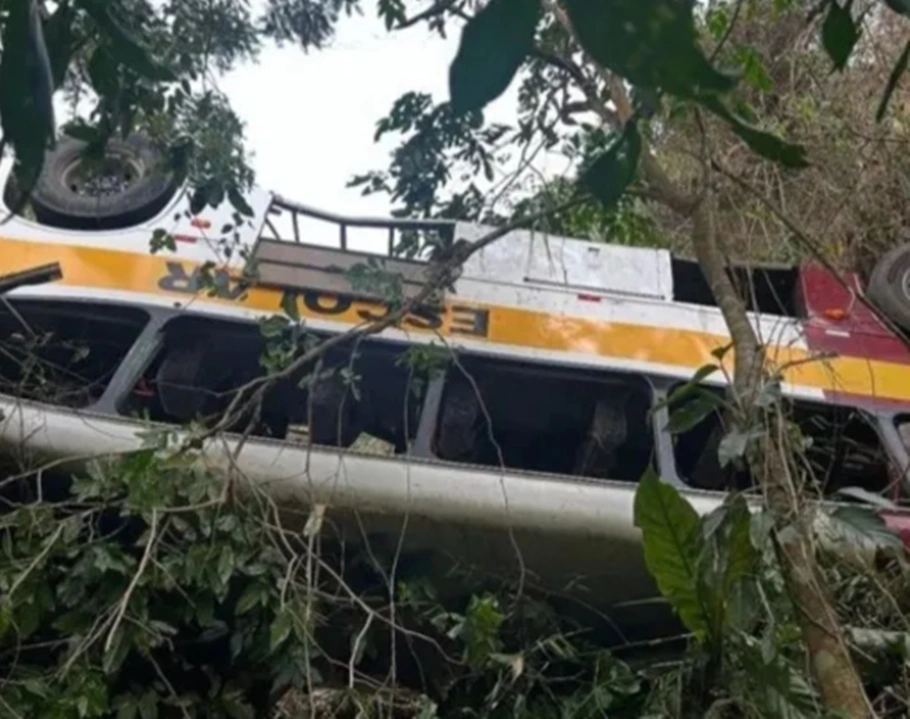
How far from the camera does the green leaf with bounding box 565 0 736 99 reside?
0.90 metres

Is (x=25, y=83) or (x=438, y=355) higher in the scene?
(x=25, y=83)

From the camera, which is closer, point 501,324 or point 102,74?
point 102,74

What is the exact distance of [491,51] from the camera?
0.98m

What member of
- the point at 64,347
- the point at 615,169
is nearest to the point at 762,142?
the point at 615,169

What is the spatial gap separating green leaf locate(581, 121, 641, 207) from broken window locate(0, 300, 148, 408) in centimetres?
327

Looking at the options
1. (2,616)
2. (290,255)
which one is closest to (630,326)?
(290,255)

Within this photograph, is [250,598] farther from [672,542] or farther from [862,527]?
[862,527]

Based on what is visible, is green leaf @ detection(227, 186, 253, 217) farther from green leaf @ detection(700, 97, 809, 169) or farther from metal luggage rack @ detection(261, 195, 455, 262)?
green leaf @ detection(700, 97, 809, 169)

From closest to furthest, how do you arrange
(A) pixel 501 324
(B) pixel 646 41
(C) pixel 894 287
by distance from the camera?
(B) pixel 646 41
(A) pixel 501 324
(C) pixel 894 287

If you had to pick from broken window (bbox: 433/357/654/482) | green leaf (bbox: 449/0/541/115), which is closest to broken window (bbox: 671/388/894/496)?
broken window (bbox: 433/357/654/482)

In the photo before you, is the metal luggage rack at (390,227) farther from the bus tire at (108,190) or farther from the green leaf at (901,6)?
A: the green leaf at (901,6)

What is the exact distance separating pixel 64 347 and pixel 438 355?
138 cm

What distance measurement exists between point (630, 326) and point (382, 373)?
3.11ft

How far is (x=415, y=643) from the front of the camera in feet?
13.8
